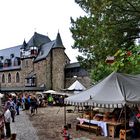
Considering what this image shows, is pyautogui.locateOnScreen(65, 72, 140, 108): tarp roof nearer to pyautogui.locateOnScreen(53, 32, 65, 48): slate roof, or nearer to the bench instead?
the bench

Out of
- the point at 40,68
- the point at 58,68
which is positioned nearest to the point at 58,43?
the point at 58,68

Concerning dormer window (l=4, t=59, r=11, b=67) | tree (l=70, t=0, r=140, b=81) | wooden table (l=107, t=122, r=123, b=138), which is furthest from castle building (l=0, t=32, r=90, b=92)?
wooden table (l=107, t=122, r=123, b=138)

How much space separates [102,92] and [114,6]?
534 centimetres

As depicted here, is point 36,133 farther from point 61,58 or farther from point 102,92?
point 61,58

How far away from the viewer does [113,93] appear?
527 inches

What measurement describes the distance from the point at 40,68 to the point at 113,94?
47528 mm

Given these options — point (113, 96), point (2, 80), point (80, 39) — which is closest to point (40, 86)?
point (2, 80)

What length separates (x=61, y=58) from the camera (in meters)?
59.4

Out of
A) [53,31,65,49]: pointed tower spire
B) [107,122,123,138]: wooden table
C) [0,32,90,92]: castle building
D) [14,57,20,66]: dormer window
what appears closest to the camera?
[107,122,123,138]: wooden table

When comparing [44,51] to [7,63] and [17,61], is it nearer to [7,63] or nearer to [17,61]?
[17,61]

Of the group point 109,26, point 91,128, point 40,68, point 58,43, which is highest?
point 58,43

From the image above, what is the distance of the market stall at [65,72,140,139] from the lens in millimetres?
12555

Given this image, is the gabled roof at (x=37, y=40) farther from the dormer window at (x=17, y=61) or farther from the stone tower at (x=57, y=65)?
the stone tower at (x=57, y=65)

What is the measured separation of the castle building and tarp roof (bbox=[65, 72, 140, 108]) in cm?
3749
